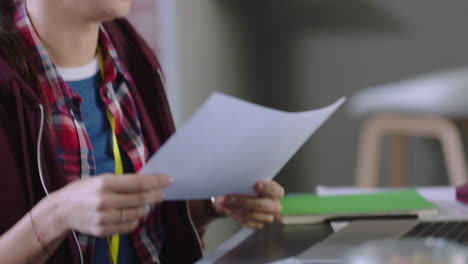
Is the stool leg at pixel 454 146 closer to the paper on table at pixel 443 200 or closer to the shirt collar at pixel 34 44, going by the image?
the paper on table at pixel 443 200

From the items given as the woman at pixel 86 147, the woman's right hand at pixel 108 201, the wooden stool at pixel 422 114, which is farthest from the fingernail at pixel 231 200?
the wooden stool at pixel 422 114

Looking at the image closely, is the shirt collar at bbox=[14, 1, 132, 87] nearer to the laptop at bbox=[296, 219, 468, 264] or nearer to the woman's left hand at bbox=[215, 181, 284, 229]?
the woman's left hand at bbox=[215, 181, 284, 229]

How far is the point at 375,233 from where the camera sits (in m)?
0.98

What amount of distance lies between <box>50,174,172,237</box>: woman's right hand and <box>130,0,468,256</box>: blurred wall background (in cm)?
202

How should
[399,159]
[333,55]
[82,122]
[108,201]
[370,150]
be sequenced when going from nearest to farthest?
[108,201]
[82,122]
[370,150]
[399,159]
[333,55]

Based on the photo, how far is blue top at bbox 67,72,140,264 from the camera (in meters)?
1.11

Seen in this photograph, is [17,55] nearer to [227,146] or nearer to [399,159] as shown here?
[227,146]

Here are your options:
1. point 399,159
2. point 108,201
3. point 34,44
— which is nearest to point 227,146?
point 108,201

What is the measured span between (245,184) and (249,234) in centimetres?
8

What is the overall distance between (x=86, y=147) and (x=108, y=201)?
0.86ft

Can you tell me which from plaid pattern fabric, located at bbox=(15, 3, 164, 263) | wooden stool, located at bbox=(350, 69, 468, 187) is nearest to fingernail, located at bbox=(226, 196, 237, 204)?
plaid pattern fabric, located at bbox=(15, 3, 164, 263)

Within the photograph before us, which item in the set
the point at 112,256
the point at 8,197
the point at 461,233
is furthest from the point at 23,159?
the point at 461,233

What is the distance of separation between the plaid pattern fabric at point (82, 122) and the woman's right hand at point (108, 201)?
19cm

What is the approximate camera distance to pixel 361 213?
3.51 ft
